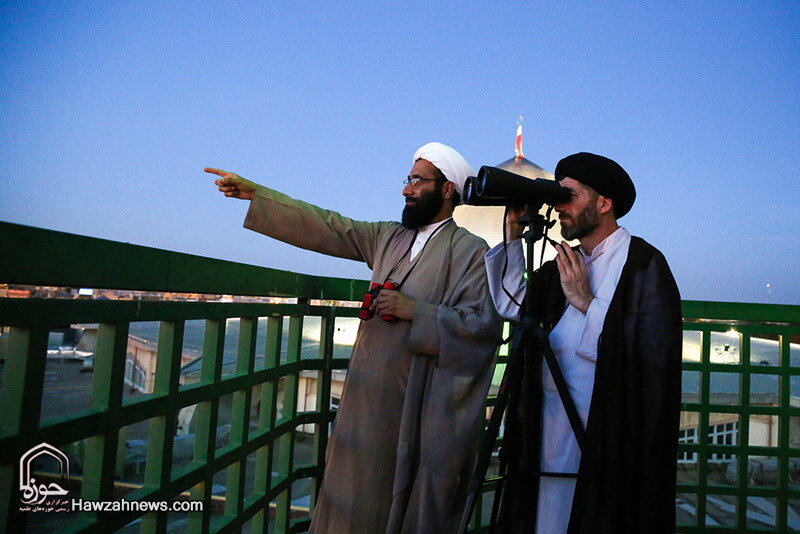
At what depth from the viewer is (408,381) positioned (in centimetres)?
163

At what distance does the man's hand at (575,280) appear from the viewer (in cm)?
143

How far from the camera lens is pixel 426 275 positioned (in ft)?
5.74

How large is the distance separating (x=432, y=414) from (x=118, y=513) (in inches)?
31.8

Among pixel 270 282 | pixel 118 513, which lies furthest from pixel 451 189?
pixel 118 513

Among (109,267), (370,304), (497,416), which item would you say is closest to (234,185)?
(370,304)

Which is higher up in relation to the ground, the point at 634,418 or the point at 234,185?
the point at 234,185

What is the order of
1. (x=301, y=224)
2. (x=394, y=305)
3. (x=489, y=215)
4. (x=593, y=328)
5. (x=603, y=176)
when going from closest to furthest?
(x=593, y=328) → (x=603, y=176) → (x=394, y=305) → (x=301, y=224) → (x=489, y=215)

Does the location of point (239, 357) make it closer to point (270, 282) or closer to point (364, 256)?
point (270, 282)

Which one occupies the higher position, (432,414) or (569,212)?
(569,212)

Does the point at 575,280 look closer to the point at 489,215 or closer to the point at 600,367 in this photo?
the point at 600,367

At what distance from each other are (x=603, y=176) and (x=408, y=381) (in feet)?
2.61

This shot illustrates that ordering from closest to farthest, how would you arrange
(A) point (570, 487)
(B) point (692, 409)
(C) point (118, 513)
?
(C) point (118, 513) < (A) point (570, 487) < (B) point (692, 409)

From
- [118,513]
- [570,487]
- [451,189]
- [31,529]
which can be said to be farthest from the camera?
[451,189]

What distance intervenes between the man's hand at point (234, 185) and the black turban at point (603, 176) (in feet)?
3.10
